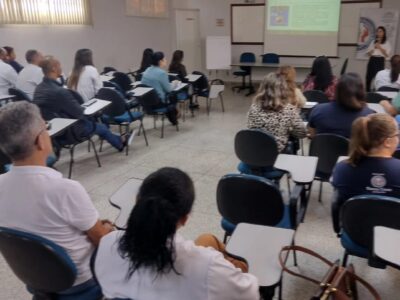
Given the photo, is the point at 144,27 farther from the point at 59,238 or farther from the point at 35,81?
the point at 59,238

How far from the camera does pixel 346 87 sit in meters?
2.69

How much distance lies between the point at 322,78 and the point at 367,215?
3.19 meters

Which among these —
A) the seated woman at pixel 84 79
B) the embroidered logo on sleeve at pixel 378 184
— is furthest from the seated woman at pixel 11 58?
the embroidered logo on sleeve at pixel 378 184

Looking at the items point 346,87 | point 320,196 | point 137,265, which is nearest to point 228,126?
point 320,196

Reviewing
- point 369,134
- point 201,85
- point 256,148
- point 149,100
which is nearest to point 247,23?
point 201,85

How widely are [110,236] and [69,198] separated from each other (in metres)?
0.35

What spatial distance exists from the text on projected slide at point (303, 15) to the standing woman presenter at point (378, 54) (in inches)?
47.0

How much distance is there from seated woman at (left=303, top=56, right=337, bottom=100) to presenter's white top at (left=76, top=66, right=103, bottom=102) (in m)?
2.83

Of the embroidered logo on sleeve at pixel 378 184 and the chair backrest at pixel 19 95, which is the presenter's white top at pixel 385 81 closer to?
the embroidered logo on sleeve at pixel 378 184

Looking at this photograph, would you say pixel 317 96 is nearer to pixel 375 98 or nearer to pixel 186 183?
pixel 375 98

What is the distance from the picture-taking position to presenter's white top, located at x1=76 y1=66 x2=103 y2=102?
469 centimetres

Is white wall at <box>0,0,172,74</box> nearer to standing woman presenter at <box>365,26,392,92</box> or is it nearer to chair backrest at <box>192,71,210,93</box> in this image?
chair backrest at <box>192,71,210,93</box>

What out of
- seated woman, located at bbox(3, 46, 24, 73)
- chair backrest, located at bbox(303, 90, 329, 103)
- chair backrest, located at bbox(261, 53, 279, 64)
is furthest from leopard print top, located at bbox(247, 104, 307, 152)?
chair backrest, located at bbox(261, 53, 279, 64)

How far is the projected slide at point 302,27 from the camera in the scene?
29.2 ft
